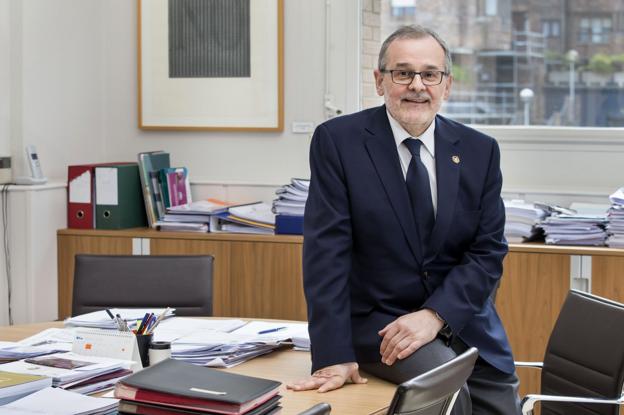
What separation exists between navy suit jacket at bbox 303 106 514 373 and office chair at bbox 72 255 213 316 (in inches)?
28.2

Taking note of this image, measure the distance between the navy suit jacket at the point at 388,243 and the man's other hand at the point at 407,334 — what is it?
1.5 inches

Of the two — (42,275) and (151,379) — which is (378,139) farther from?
(42,275)

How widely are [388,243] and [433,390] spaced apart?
92cm

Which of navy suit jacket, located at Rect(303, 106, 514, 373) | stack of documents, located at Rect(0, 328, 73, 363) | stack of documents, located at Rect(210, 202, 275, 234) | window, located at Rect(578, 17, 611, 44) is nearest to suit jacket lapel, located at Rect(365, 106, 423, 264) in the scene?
navy suit jacket, located at Rect(303, 106, 514, 373)

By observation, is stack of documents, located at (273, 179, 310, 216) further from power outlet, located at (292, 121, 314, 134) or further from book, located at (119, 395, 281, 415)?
book, located at (119, 395, 281, 415)

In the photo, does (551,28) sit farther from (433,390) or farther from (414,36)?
(433,390)

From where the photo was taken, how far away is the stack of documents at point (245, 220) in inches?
182

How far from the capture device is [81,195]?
4.89 m

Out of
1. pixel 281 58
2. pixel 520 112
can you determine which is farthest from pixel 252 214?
pixel 520 112

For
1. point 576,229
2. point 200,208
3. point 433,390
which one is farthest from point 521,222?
point 433,390

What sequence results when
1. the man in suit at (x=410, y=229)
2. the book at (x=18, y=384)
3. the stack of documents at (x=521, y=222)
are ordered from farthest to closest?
1. the stack of documents at (x=521, y=222)
2. the man in suit at (x=410, y=229)
3. the book at (x=18, y=384)

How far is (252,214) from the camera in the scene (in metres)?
4.66

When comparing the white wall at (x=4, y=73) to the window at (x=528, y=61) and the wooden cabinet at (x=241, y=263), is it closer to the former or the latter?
the wooden cabinet at (x=241, y=263)

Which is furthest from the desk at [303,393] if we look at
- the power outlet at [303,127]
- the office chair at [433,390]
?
the power outlet at [303,127]
